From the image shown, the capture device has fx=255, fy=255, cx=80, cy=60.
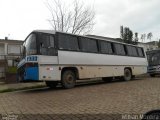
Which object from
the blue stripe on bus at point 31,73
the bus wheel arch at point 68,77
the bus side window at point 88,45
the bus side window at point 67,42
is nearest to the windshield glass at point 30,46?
the blue stripe on bus at point 31,73

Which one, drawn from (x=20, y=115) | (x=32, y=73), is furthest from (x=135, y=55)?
(x=20, y=115)

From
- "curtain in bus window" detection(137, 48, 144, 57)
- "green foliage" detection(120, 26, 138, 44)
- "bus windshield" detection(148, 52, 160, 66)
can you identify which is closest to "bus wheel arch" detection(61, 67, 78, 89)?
"curtain in bus window" detection(137, 48, 144, 57)

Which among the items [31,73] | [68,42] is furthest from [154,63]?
[31,73]

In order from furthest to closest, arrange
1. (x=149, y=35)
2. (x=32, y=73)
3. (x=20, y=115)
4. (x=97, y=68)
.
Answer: (x=149, y=35) → (x=97, y=68) → (x=32, y=73) → (x=20, y=115)

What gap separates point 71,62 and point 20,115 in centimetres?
755

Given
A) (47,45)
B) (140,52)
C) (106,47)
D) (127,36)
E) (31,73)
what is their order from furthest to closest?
(127,36) < (140,52) < (106,47) < (47,45) < (31,73)

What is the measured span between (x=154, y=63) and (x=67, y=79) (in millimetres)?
14913

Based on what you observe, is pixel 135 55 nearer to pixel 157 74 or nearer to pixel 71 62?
pixel 157 74

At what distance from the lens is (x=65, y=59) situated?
13891mm

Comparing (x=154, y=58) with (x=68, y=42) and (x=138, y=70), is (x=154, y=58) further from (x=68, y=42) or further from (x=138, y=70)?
(x=68, y=42)

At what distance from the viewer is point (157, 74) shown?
2692cm

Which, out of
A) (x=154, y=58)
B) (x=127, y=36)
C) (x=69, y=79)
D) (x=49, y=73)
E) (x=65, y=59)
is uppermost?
(x=127, y=36)

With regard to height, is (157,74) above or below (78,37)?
below

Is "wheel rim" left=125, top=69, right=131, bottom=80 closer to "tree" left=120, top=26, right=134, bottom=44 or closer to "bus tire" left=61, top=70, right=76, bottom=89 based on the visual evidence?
"bus tire" left=61, top=70, right=76, bottom=89
